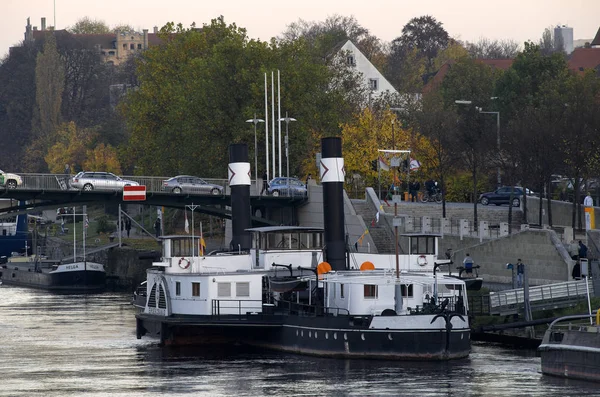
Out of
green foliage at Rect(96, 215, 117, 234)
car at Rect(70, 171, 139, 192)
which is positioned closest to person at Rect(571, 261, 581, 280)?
car at Rect(70, 171, 139, 192)

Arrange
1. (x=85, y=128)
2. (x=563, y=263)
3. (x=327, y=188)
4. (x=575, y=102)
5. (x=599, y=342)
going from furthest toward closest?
(x=85, y=128) → (x=575, y=102) → (x=563, y=263) → (x=327, y=188) → (x=599, y=342)

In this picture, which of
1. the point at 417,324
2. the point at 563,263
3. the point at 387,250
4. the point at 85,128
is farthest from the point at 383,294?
the point at 85,128

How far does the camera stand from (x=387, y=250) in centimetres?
8169

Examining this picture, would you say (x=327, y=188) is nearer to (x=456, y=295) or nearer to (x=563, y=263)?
(x=456, y=295)

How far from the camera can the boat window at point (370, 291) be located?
49562 mm

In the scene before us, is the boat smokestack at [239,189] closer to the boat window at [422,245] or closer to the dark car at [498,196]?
the boat window at [422,245]

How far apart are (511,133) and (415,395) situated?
4040 centimetres

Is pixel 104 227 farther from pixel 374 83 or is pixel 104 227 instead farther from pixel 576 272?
pixel 576 272

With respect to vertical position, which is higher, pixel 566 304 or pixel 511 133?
pixel 511 133

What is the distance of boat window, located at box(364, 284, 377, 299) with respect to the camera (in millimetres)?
49562

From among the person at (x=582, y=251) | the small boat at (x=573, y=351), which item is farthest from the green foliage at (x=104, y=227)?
the small boat at (x=573, y=351)

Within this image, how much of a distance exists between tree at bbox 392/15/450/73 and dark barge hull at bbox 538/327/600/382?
138881 millimetres

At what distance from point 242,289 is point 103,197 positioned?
1235 inches

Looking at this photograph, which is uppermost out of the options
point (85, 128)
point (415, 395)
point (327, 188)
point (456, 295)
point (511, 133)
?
point (85, 128)
